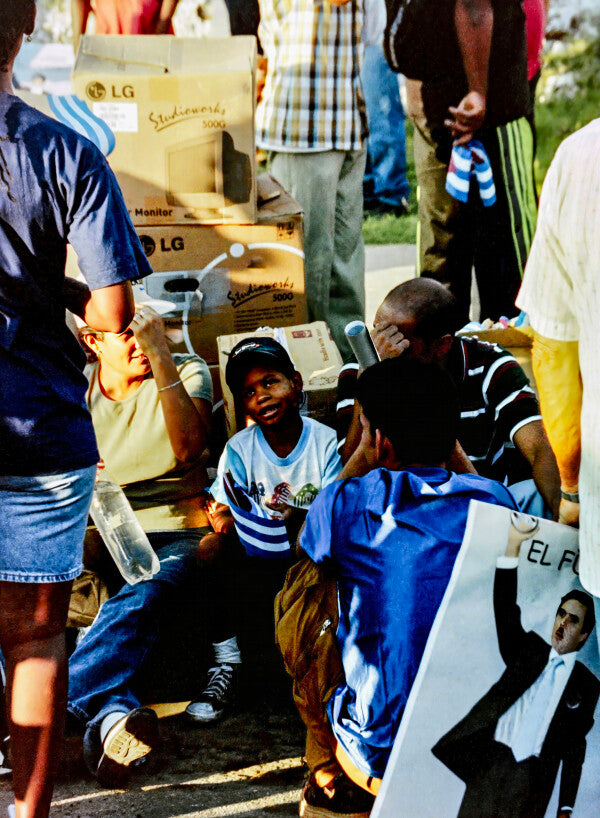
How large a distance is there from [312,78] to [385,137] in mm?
3559

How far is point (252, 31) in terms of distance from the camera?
5102mm

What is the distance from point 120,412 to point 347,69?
219cm

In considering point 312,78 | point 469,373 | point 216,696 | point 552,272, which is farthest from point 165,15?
point 552,272

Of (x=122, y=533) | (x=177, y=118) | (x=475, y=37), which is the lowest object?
(x=122, y=533)

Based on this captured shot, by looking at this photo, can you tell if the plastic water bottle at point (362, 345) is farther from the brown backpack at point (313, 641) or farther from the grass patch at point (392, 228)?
the grass patch at point (392, 228)

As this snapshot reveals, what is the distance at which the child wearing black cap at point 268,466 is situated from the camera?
2.90m

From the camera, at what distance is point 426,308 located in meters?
2.91

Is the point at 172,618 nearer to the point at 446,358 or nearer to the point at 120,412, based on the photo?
the point at 120,412

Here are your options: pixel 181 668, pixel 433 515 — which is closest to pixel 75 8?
pixel 181 668

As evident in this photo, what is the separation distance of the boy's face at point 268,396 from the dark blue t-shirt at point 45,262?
957 mm

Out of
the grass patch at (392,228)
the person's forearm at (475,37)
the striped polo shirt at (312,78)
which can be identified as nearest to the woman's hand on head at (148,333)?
the striped polo shirt at (312,78)

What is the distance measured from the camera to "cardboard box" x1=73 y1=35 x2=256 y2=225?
3418 millimetres

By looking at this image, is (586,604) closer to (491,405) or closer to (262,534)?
(491,405)

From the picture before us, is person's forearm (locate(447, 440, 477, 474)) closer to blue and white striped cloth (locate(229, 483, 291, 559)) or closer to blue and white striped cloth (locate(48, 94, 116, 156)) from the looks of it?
blue and white striped cloth (locate(229, 483, 291, 559))
